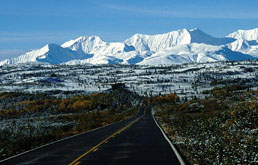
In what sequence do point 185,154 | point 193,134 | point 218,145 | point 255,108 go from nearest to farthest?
point 218,145 → point 185,154 → point 193,134 → point 255,108

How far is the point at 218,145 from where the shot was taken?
42.9 feet

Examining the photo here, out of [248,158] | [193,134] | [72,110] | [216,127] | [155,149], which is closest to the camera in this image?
[248,158]

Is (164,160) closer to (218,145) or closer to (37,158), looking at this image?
(218,145)

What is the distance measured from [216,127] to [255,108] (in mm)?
3608

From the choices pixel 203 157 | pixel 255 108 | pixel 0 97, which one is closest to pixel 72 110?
pixel 0 97

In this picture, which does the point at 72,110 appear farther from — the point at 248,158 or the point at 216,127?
the point at 248,158

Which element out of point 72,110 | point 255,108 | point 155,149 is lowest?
point 72,110

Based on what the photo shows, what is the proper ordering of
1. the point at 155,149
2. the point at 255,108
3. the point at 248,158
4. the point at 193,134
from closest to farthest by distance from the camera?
the point at 248,158
the point at 155,149
the point at 193,134
the point at 255,108

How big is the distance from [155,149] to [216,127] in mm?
6219

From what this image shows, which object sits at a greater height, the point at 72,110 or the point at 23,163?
the point at 23,163

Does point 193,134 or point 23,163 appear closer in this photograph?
point 23,163

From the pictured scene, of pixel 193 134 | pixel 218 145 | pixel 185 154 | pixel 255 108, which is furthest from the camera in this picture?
pixel 255 108

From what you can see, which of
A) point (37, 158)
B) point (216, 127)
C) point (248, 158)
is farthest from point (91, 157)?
point (216, 127)

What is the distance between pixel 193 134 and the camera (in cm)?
1997
